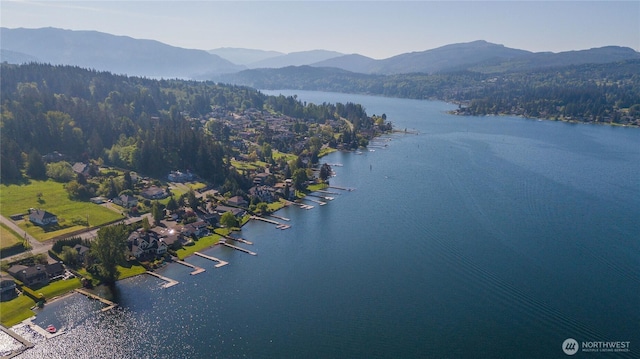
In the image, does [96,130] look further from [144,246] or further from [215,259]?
[215,259]

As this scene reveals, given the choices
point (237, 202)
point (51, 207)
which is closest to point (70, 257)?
point (51, 207)

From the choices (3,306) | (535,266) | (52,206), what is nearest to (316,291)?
(535,266)

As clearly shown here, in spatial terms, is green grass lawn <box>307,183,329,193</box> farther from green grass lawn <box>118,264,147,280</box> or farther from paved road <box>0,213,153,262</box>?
green grass lawn <box>118,264,147,280</box>

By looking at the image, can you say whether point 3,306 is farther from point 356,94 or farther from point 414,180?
point 356,94

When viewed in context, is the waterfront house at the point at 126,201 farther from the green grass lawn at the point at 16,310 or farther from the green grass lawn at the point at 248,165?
the green grass lawn at the point at 248,165

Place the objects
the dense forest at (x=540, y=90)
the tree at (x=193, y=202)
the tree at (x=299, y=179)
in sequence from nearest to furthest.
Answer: the tree at (x=193, y=202) < the tree at (x=299, y=179) < the dense forest at (x=540, y=90)

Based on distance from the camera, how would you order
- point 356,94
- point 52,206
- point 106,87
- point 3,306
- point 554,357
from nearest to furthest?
point 554,357 < point 3,306 < point 52,206 < point 106,87 < point 356,94

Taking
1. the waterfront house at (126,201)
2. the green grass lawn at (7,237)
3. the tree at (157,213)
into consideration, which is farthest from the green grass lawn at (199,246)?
the green grass lawn at (7,237)
